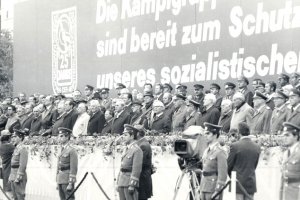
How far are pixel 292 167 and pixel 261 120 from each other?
3918mm

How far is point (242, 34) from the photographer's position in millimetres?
20406

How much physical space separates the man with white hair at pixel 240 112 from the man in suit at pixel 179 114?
1843mm

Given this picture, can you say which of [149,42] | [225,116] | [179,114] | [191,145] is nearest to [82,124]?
[179,114]

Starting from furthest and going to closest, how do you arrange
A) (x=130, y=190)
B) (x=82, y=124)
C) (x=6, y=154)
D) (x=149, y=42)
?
(x=149, y=42), (x=6, y=154), (x=82, y=124), (x=130, y=190)

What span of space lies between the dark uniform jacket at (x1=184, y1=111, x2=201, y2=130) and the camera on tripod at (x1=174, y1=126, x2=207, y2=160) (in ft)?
8.35

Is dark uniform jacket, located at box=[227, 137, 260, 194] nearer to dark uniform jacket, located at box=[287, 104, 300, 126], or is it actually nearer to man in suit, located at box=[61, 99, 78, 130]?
dark uniform jacket, located at box=[287, 104, 300, 126]

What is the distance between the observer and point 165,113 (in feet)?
58.6

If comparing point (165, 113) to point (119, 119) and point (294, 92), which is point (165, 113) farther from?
point (294, 92)

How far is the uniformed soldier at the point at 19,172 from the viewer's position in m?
18.4

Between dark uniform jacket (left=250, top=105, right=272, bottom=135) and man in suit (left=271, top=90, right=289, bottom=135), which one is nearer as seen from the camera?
man in suit (left=271, top=90, right=289, bottom=135)

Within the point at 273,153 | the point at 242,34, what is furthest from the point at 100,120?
the point at 273,153

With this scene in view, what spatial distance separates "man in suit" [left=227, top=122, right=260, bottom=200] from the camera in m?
13.1

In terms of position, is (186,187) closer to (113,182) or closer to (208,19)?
(113,182)

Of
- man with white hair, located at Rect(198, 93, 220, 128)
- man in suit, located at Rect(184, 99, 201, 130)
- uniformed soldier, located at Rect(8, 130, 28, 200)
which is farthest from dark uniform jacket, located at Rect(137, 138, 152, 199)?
uniformed soldier, located at Rect(8, 130, 28, 200)
